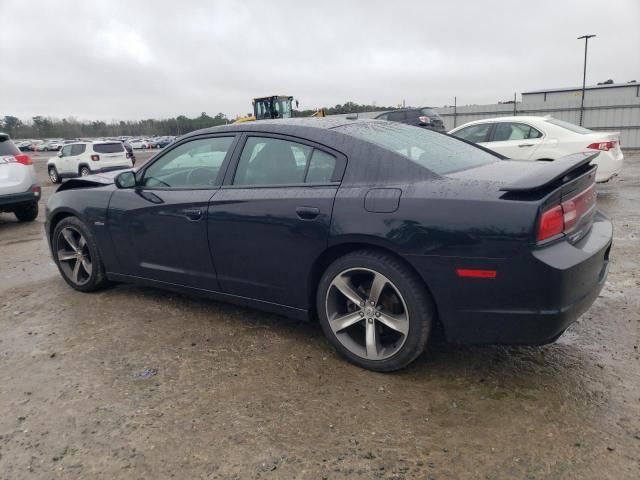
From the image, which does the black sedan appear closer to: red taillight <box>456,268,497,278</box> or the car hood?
red taillight <box>456,268,497,278</box>

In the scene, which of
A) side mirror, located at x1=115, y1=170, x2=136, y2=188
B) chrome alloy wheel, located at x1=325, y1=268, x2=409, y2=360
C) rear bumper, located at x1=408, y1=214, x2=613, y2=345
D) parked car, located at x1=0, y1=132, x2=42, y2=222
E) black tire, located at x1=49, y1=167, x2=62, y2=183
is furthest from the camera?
black tire, located at x1=49, y1=167, x2=62, y2=183

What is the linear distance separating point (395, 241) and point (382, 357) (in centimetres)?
72

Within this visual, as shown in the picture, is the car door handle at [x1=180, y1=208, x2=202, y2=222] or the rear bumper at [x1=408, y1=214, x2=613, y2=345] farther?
the car door handle at [x1=180, y1=208, x2=202, y2=222]

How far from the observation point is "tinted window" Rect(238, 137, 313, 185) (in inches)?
128

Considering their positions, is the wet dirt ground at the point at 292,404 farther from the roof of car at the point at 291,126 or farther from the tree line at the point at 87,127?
the tree line at the point at 87,127

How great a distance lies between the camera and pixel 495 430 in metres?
2.39

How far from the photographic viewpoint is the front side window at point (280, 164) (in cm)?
314

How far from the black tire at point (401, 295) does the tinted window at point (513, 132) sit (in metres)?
7.05

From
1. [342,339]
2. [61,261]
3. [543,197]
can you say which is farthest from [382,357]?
[61,261]

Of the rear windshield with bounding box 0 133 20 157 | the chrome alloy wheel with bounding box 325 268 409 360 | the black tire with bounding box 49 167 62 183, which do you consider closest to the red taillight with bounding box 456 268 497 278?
the chrome alloy wheel with bounding box 325 268 409 360

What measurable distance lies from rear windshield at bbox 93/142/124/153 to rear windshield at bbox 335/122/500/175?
17.8 meters

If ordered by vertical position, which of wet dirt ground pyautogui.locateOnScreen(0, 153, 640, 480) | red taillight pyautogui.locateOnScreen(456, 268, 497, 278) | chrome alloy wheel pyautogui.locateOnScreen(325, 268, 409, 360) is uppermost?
red taillight pyautogui.locateOnScreen(456, 268, 497, 278)

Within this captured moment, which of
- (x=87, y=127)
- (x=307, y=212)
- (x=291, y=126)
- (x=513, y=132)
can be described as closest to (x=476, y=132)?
(x=513, y=132)

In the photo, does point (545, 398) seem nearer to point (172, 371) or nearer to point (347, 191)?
point (347, 191)
